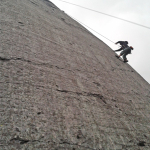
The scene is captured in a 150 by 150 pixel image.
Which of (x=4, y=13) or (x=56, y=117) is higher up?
(x=4, y=13)

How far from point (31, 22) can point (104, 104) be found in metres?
1.62

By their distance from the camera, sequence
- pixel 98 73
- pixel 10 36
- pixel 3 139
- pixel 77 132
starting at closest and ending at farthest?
pixel 3 139
pixel 77 132
pixel 10 36
pixel 98 73

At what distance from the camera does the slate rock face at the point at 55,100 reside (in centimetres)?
86

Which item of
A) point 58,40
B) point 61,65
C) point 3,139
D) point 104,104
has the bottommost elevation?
point 3,139

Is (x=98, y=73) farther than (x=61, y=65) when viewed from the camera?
Yes

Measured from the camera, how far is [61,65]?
1.61m

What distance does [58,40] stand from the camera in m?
2.10

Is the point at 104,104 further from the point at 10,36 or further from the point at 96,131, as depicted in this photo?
the point at 10,36

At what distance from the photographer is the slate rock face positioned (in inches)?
33.9

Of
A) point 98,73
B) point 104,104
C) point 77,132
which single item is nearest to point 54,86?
point 77,132

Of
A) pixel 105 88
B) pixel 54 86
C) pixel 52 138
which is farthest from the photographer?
pixel 105 88

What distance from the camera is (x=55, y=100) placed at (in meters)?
1.13

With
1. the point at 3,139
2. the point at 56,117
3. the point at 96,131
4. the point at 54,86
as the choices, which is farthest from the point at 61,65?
the point at 3,139

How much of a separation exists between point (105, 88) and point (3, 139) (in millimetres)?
1326
